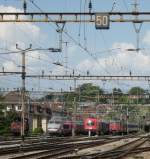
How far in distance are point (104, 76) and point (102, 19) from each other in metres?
35.9

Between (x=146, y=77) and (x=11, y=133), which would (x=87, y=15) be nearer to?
(x=146, y=77)

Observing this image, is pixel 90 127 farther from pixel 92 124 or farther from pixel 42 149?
pixel 42 149

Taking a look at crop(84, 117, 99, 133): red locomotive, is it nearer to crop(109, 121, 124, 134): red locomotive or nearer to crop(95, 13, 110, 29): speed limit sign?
crop(109, 121, 124, 134): red locomotive

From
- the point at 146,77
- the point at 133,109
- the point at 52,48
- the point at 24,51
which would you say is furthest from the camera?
the point at 133,109

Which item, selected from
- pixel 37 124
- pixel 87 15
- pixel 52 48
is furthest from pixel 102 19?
pixel 37 124

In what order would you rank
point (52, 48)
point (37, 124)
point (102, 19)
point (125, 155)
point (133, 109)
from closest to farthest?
point (102, 19)
point (125, 155)
point (52, 48)
point (37, 124)
point (133, 109)

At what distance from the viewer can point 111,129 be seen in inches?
3878

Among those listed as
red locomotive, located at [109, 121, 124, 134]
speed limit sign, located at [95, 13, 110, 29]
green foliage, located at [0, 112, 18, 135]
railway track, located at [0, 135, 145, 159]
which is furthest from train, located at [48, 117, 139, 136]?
speed limit sign, located at [95, 13, 110, 29]

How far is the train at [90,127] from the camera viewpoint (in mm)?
76963

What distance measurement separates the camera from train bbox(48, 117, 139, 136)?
77.0 metres

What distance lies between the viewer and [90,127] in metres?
85.2

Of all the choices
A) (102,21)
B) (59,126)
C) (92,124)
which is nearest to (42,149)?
(102,21)

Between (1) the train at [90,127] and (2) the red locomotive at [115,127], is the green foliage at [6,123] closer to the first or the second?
(1) the train at [90,127]

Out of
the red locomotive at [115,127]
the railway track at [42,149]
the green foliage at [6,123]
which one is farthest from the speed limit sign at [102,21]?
the red locomotive at [115,127]
